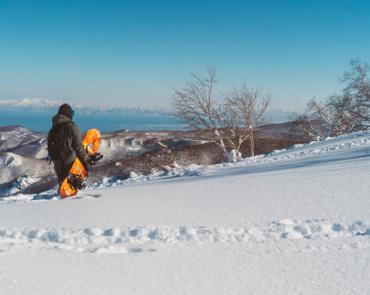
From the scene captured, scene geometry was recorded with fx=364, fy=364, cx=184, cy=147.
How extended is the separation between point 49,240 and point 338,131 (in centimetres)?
3307

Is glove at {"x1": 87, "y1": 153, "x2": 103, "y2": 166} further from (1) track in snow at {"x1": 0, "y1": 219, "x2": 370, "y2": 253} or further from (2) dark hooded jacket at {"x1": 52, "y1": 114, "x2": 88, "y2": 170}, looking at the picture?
(1) track in snow at {"x1": 0, "y1": 219, "x2": 370, "y2": 253}

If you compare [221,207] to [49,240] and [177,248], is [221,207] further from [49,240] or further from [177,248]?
[49,240]

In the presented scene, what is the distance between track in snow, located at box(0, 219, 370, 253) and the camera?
4.34 meters

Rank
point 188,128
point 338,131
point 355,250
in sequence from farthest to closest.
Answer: point 338,131
point 188,128
point 355,250

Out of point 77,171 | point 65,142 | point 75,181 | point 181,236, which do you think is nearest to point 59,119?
point 65,142

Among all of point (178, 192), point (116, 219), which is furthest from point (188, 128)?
point (116, 219)

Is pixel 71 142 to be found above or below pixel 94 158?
above

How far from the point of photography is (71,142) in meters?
7.72

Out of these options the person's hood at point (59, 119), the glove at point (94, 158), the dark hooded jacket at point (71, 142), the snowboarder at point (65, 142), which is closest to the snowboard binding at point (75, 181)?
the snowboarder at point (65, 142)

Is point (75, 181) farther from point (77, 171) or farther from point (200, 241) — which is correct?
point (200, 241)

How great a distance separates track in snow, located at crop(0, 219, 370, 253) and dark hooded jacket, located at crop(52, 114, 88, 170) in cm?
273

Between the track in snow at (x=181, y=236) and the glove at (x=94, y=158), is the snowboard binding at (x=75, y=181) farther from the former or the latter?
the track in snow at (x=181, y=236)

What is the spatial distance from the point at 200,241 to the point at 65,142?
4361mm

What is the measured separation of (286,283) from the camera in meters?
3.27
